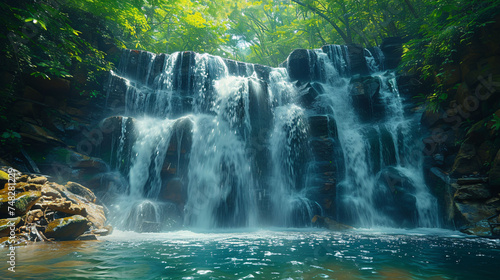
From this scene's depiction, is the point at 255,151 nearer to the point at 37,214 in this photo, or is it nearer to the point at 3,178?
the point at 37,214

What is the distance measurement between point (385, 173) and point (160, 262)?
35.8 ft

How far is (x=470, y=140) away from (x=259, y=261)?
10270mm

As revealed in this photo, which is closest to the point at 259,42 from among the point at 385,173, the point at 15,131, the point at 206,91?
the point at 206,91

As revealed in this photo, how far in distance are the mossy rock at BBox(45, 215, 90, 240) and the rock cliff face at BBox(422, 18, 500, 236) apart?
440 inches

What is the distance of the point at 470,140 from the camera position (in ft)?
29.2

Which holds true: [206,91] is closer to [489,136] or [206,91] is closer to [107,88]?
[107,88]

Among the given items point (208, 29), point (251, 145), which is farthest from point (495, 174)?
point (208, 29)

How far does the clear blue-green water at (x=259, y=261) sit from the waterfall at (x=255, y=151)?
13.1ft

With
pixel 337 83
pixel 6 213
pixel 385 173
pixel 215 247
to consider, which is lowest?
pixel 215 247

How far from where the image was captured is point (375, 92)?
14312 mm

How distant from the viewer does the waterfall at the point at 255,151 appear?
9.84 metres

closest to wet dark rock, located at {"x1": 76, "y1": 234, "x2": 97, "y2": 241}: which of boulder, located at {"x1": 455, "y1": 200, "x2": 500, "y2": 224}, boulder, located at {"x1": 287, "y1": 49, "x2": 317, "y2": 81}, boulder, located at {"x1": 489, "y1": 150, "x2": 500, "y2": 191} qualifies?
boulder, located at {"x1": 455, "y1": 200, "x2": 500, "y2": 224}

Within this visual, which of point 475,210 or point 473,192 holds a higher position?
point 473,192

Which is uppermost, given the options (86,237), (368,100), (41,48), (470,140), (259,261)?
(41,48)
